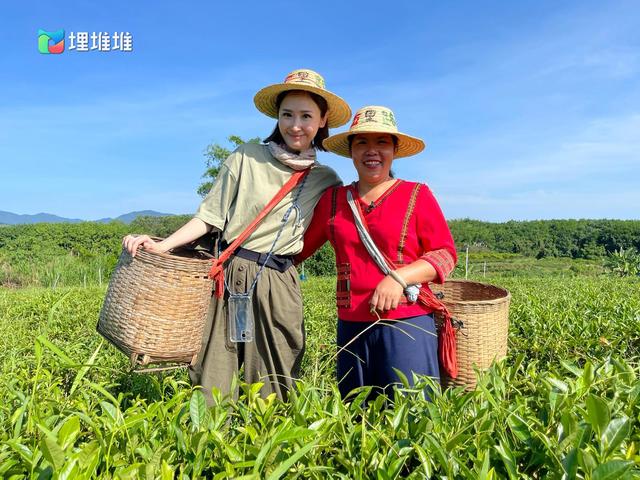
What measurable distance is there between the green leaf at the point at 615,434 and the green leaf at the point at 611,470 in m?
0.11

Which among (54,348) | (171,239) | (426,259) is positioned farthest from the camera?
(171,239)

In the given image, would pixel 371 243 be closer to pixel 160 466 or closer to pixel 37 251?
pixel 160 466

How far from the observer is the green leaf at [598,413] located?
0.94m

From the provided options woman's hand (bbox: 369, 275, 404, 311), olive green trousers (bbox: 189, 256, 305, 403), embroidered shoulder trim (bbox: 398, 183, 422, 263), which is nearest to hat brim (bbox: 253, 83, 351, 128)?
embroidered shoulder trim (bbox: 398, 183, 422, 263)

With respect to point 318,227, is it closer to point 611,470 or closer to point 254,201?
point 254,201

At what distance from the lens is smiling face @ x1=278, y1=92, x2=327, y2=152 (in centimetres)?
225

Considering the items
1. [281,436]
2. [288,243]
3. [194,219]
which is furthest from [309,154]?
[281,436]

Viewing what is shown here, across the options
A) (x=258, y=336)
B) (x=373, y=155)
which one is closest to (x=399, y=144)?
(x=373, y=155)

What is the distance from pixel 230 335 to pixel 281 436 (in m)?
1.30

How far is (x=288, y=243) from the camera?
2305mm

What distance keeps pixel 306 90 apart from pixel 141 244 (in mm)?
959

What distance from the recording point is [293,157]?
2256 mm

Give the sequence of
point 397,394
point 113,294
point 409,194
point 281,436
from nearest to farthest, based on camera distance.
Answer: point 281,436 < point 397,394 < point 113,294 < point 409,194

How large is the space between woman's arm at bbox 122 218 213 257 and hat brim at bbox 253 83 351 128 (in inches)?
Answer: 25.1
